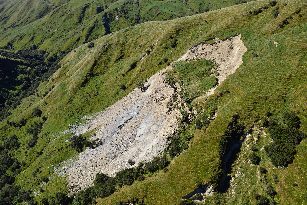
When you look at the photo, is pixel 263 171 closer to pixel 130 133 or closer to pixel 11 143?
pixel 130 133

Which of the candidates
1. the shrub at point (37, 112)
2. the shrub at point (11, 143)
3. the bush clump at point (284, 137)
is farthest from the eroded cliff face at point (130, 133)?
the shrub at point (11, 143)

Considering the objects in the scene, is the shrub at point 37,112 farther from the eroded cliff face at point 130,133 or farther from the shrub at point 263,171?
the shrub at point 263,171

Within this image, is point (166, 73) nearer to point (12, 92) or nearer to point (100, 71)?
point (100, 71)

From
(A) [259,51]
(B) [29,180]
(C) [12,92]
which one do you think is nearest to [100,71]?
(B) [29,180]

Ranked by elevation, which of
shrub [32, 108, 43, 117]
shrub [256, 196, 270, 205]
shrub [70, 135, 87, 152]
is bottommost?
shrub [256, 196, 270, 205]

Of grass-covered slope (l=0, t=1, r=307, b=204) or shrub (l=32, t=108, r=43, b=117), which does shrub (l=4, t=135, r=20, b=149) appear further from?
shrub (l=32, t=108, r=43, b=117)

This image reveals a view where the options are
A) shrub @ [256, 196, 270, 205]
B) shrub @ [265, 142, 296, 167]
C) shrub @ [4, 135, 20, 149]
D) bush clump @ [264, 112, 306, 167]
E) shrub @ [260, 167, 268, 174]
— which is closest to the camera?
shrub @ [256, 196, 270, 205]

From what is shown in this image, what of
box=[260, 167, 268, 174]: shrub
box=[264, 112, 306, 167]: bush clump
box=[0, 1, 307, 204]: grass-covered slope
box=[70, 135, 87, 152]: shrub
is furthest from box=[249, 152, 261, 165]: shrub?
box=[70, 135, 87, 152]: shrub
